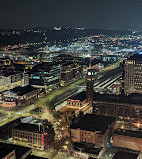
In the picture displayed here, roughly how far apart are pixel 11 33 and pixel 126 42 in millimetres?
48410

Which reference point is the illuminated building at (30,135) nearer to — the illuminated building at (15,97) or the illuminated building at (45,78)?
the illuminated building at (15,97)

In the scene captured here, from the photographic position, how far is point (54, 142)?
69.6 feet

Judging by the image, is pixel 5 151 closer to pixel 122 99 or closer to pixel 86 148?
pixel 86 148

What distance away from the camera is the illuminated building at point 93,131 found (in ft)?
67.8

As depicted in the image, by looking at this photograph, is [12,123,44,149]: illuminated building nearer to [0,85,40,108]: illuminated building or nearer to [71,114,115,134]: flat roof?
[71,114,115,134]: flat roof

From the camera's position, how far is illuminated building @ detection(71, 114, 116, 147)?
20.7 m

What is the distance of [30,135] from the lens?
68.5ft

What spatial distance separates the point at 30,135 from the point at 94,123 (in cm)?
588

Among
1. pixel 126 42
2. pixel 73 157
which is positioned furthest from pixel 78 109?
pixel 126 42

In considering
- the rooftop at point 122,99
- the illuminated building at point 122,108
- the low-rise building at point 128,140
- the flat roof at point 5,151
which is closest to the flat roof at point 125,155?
the low-rise building at point 128,140

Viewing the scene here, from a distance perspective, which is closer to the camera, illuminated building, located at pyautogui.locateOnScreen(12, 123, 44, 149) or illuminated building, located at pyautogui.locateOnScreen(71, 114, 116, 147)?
illuminated building, located at pyautogui.locateOnScreen(12, 123, 44, 149)

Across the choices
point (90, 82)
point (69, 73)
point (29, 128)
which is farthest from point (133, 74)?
point (29, 128)

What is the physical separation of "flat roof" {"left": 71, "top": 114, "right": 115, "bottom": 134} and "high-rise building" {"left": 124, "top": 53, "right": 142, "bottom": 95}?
36.0 feet

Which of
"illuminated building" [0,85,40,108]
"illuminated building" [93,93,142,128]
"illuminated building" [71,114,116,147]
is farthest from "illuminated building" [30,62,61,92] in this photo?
"illuminated building" [71,114,116,147]
